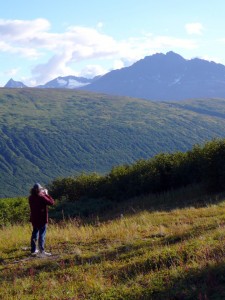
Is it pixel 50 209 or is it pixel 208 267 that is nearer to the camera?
pixel 208 267

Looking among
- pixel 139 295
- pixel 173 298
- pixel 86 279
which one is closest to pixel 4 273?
pixel 86 279

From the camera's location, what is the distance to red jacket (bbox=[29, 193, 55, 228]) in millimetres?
11128

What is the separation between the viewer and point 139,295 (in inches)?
254

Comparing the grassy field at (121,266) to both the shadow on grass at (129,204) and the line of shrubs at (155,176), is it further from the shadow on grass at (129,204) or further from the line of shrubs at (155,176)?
the line of shrubs at (155,176)

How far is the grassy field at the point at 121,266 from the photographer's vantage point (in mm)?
6602

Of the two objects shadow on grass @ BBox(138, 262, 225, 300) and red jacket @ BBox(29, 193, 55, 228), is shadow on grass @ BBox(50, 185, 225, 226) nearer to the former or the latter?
red jacket @ BBox(29, 193, 55, 228)

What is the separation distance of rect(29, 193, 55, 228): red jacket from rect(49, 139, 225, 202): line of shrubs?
54.3ft

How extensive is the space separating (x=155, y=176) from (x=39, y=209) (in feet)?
70.5

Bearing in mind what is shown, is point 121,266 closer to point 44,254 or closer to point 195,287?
point 195,287

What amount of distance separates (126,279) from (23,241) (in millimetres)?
5894

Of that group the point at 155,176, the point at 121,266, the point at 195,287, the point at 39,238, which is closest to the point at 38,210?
the point at 39,238

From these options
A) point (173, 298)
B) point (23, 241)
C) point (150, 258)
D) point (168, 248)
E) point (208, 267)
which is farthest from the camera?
point (23, 241)

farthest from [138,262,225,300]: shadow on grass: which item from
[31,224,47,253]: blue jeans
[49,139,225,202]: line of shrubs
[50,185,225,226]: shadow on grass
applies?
[49,139,225,202]: line of shrubs

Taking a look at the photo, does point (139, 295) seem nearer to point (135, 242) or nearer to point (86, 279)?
point (86, 279)
